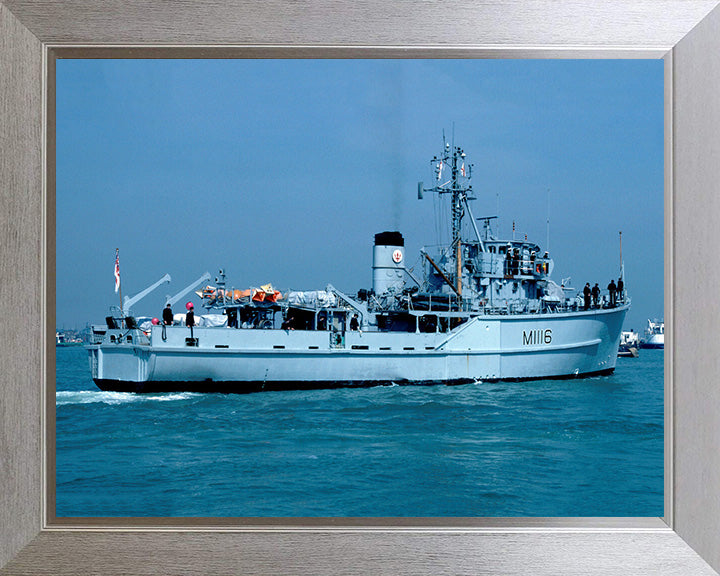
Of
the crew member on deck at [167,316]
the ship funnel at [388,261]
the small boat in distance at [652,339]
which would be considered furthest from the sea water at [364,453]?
the small boat in distance at [652,339]

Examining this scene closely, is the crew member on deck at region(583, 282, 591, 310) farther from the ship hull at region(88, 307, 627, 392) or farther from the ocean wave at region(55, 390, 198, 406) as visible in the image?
the ocean wave at region(55, 390, 198, 406)

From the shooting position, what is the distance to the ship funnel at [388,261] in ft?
51.0

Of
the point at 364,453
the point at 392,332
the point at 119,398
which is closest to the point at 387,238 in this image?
the point at 392,332

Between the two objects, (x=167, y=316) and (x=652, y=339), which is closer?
(x=167, y=316)

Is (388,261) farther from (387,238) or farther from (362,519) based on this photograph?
(362,519)

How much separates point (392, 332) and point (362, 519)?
10.1m

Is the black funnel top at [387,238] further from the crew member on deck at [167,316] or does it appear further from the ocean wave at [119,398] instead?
the ocean wave at [119,398]

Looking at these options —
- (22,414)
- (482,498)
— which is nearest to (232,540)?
(22,414)

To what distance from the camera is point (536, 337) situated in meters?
13.5

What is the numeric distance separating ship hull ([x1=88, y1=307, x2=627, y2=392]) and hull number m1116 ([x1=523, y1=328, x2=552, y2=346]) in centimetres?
2

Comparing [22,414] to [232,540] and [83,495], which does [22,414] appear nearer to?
[232,540]

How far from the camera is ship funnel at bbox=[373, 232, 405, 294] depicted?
15.5 metres

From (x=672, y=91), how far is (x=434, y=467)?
5.02m

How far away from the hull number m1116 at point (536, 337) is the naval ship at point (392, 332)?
2 centimetres
